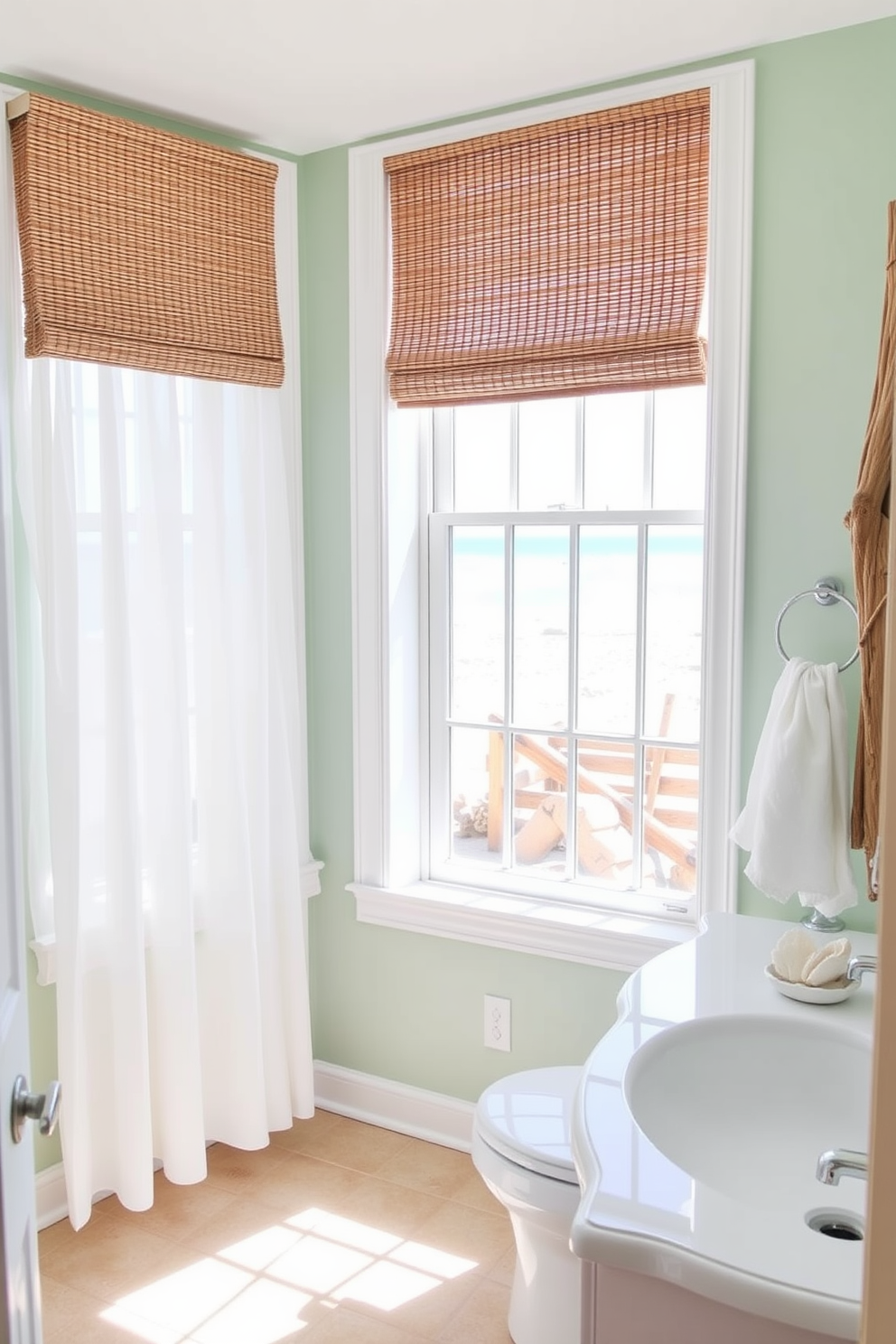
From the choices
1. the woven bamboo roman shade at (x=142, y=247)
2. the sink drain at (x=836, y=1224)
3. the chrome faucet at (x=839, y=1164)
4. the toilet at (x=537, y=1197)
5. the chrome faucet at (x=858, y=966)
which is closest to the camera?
the chrome faucet at (x=839, y=1164)

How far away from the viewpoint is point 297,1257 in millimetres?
2391

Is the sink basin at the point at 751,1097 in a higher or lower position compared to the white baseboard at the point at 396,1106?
higher

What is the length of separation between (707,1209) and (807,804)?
921 millimetres

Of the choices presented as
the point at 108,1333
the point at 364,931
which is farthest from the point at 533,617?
the point at 108,1333

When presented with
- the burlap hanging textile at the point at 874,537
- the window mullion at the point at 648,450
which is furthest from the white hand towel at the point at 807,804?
the window mullion at the point at 648,450

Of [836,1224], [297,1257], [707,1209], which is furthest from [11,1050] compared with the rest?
[297,1257]

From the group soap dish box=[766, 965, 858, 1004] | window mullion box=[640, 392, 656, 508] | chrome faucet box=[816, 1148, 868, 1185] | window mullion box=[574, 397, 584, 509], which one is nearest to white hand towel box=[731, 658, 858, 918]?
soap dish box=[766, 965, 858, 1004]

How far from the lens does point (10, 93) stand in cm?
226

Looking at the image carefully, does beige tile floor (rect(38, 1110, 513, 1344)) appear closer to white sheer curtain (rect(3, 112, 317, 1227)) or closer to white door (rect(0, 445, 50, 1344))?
white sheer curtain (rect(3, 112, 317, 1227))

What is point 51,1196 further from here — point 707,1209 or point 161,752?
point 707,1209

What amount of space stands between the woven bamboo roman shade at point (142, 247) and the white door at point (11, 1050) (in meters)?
1.15

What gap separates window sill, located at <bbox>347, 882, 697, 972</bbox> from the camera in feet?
8.25

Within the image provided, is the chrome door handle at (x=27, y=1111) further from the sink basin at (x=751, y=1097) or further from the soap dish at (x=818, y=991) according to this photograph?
the soap dish at (x=818, y=991)

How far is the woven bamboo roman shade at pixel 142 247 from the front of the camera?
7.39 ft
